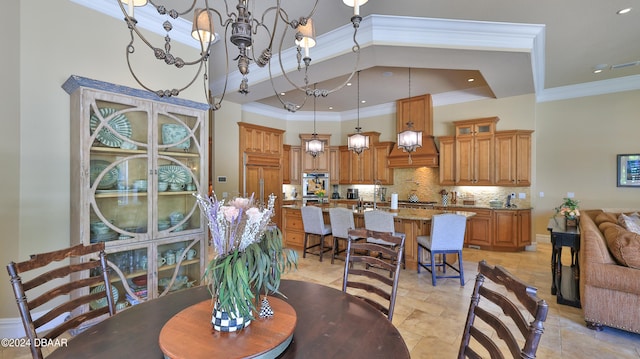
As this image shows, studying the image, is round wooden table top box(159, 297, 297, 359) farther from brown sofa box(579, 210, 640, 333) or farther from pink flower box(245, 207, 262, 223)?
brown sofa box(579, 210, 640, 333)

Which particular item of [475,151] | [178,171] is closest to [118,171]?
[178,171]

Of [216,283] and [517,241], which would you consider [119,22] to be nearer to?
[216,283]

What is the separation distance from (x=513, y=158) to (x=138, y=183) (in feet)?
21.2

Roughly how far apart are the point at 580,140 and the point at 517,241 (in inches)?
97.0

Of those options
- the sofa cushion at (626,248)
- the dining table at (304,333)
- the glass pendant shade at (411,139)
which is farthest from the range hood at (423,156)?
the dining table at (304,333)

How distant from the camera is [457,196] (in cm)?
660

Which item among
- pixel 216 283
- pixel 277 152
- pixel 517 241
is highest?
pixel 277 152

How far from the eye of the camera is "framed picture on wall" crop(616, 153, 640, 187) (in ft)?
17.2

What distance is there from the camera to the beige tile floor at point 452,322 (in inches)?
93.5

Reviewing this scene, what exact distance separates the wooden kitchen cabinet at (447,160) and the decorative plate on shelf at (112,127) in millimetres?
6039

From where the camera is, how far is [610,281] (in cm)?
260

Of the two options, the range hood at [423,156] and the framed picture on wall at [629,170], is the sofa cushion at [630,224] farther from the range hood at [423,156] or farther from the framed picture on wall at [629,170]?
the range hood at [423,156]

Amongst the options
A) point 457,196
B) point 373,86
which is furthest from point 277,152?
point 457,196

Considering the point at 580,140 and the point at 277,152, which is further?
the point at 277,152
